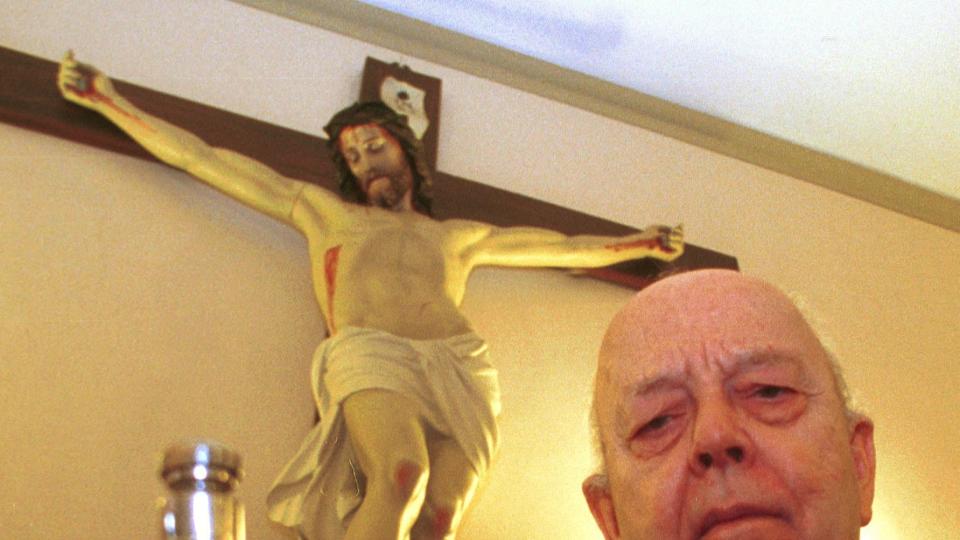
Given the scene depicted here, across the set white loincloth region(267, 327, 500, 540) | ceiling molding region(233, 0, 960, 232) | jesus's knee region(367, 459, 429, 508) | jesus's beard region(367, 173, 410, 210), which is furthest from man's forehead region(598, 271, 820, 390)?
ceiling molding region(233, 0, 960, 232)

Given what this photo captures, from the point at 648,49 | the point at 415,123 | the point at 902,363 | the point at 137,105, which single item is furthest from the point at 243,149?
the point at 902,363

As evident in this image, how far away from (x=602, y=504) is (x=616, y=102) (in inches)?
96.8

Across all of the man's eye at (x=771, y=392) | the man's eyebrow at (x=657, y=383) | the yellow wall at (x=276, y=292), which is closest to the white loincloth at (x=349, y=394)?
the yellow wall at (x=276, y=292)

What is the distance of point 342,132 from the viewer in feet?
8.98

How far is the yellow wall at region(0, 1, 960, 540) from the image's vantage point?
2.43m

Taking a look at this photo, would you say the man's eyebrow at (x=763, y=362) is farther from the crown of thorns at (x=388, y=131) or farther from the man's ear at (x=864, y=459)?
the crown of thorns at (x=388, y=131)

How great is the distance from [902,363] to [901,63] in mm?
1067

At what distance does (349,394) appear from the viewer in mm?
2178

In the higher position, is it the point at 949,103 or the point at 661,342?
the point at 949,103

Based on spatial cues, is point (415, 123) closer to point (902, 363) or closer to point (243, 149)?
point (243, 149)

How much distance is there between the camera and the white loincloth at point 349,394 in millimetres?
2146

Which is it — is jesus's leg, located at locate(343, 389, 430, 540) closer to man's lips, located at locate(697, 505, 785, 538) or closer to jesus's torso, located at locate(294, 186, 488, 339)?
jesus's torso, located at locate(294, 186, 488, 339)

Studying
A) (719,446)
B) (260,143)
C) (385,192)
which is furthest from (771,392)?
(260,143)

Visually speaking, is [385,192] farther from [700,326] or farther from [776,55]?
[776,55]
